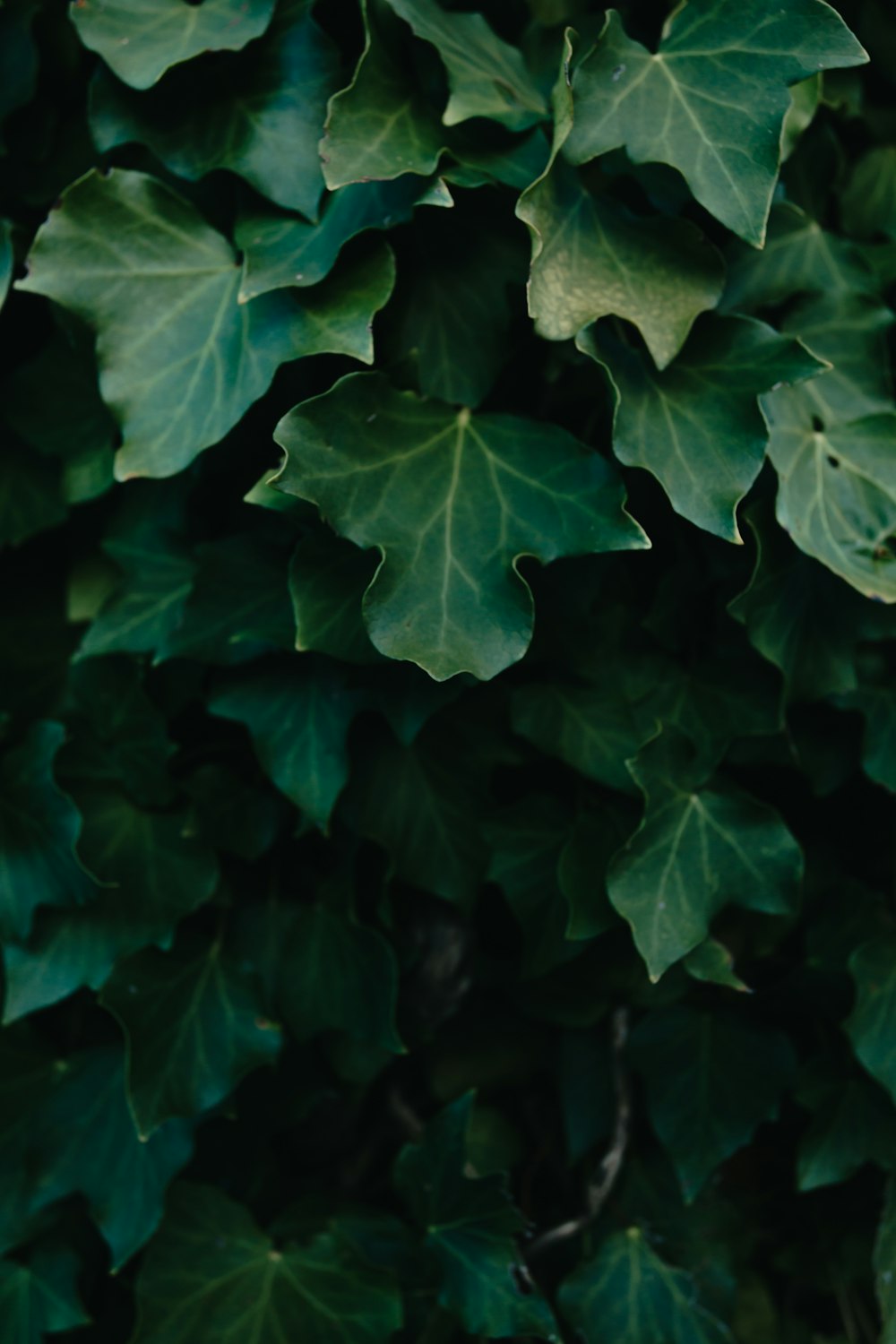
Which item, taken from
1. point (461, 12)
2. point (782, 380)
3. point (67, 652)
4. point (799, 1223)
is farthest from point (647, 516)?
point (799, 1223)

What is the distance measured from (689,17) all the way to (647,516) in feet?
1.23

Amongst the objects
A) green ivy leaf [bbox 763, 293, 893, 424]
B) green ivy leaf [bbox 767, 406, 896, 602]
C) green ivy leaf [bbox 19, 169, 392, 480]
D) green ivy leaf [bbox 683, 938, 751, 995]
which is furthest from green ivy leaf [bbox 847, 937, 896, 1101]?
green ivy leaf [bbox 19, 169, 392, 480]

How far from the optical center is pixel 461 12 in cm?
96

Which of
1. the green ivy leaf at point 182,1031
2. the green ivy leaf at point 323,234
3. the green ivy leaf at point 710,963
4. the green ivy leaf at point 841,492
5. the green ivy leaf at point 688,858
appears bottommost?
the green ivy leaf at point 182,1031

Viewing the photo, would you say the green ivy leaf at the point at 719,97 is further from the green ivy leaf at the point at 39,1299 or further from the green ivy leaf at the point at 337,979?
the green ivy leaf at the point at 39,1299

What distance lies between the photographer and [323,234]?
0.87 m

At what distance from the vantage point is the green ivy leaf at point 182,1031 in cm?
101

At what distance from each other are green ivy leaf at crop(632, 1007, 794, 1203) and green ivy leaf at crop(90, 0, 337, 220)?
2.59ft

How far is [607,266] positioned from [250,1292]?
91 cm

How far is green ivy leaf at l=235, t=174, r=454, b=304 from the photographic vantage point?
0.85 metres

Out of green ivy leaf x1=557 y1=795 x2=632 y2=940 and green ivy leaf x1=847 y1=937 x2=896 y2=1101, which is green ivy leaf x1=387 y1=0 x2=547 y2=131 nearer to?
green ivy leaf x1=557 y1=795 x2=632 y2=940

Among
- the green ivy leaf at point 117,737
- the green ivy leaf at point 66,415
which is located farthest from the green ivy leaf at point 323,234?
the green ivy leaf at point 117,737

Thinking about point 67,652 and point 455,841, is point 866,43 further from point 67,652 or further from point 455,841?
point 67,652

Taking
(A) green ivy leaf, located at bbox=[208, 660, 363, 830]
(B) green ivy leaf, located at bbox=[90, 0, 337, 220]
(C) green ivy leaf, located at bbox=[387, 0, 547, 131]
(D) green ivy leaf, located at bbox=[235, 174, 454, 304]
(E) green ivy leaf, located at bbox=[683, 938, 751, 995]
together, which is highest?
(C) green ivy leaf, located at bbox=[387, 0, 547, 131]
